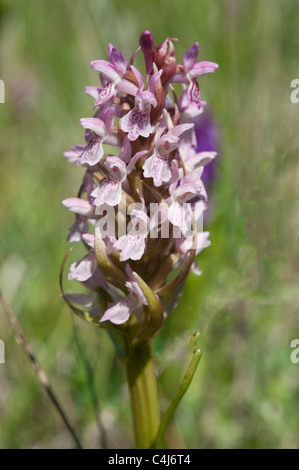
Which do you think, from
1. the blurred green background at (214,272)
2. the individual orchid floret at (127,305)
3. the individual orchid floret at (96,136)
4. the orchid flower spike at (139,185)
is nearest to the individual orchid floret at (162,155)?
the orchid flower spike at (139,185)

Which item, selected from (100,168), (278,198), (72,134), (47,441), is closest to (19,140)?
(72,134)

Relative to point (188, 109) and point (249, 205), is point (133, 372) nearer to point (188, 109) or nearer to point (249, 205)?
point (188, 109)

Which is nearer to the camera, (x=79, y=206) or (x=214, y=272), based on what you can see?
(x=79, y=206)

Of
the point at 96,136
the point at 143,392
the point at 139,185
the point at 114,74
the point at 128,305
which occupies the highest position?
the point at 114,74

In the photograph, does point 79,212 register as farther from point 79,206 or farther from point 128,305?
point 128,305

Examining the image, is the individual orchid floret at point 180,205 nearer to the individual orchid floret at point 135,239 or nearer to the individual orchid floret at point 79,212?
the individual orchid floret at point 135,239

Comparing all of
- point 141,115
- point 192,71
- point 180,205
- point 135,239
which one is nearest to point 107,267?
point 135,239
